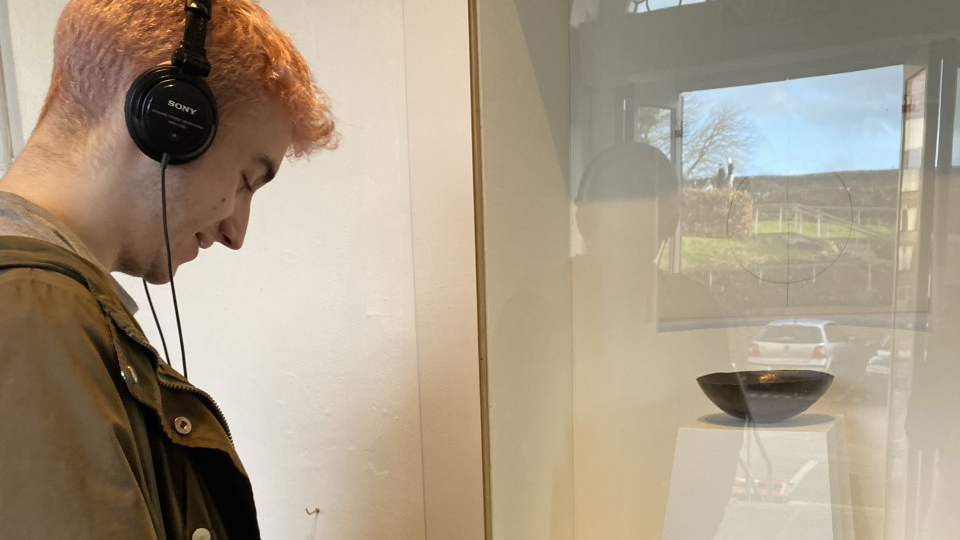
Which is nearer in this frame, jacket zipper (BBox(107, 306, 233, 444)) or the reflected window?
jacket zipper (BBox(107, 306, 233, 444))

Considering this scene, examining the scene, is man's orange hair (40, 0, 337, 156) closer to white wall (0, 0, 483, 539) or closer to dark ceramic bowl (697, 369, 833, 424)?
white wall (0, 0, 483, 539)

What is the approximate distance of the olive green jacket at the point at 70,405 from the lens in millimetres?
488

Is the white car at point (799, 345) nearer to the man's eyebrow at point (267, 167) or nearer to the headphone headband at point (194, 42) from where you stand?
the man's eyebrow at point (267, 167)

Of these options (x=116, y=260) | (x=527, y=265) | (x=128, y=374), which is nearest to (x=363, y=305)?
(x=527, y=265)

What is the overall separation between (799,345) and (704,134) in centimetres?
37

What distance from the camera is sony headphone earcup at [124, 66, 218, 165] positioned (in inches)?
24.7

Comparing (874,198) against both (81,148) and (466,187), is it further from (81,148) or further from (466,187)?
(81,148)

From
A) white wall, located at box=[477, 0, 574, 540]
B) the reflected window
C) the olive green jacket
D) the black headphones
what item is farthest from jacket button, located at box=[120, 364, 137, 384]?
the reflected window

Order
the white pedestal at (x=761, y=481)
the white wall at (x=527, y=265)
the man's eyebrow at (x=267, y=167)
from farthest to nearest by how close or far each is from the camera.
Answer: the white pedestal at (x=761, y=481) < the white wall at (x=527, y=265) < the man's eyebrow at (x=267, y=167)

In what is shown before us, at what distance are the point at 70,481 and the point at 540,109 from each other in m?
0.85

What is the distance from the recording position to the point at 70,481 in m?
0.50

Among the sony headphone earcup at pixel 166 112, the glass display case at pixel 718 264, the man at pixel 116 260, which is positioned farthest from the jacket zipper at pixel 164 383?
the glass display case at pixel 718 264

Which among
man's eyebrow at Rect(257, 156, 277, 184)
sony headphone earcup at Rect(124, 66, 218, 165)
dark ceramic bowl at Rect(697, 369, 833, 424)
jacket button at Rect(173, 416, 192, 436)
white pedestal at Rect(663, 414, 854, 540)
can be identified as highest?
sony headphone earcup at Rect(124, 66, 218, 165)

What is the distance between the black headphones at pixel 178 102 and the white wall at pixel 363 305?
48cm
